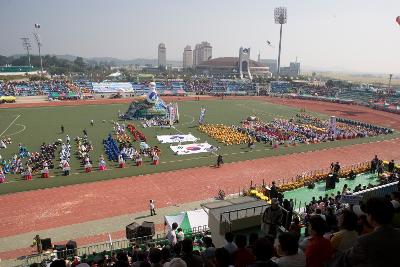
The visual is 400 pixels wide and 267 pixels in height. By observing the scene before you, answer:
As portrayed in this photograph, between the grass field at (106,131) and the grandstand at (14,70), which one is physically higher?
the grandstand at (14,70)

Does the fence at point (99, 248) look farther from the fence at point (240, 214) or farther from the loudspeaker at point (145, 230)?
the fence at point (240, 214)

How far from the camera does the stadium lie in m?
5.88

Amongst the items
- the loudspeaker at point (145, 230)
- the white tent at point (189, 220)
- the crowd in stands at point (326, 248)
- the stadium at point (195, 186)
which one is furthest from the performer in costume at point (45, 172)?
the crowd in stands at point (326, 248)

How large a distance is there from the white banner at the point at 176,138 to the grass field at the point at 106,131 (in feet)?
2.78

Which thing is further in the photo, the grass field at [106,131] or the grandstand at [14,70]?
the grandstand at [14,70]

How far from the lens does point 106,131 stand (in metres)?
42.8

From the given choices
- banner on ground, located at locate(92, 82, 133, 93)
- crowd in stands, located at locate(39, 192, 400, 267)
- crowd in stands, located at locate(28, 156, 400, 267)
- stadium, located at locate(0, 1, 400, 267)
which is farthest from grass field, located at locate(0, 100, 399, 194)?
crowd in stands, located at locate(39, 192, 400, 267)

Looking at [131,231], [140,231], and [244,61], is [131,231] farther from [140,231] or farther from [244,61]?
[244,61]

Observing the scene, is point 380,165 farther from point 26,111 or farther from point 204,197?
point 26,111

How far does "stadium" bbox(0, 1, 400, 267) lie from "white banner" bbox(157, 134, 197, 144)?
34 cm

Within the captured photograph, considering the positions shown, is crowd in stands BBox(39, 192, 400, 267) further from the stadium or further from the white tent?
the white tent

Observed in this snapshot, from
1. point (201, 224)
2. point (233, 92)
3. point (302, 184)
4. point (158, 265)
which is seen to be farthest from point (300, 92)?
point (158, 265)

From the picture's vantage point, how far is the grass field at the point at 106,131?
91.5 ft

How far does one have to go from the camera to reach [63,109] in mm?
60844
